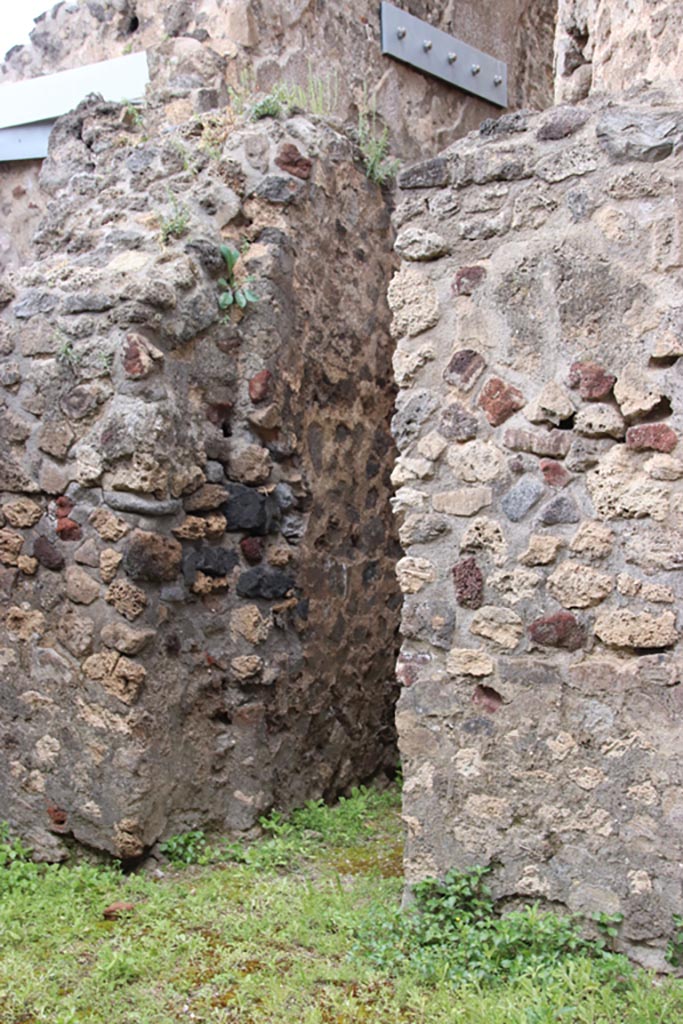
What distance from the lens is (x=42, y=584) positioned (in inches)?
155

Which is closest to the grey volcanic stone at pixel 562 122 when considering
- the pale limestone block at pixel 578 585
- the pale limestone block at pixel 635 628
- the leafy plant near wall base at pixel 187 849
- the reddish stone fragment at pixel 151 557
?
the pale limestone block at pixel 578 585

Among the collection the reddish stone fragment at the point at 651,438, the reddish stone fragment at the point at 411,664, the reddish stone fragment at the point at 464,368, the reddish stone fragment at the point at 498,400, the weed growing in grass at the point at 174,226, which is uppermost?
the weed growing in grass at the point at 174,226

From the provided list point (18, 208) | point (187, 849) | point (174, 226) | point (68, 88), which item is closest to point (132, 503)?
point (174, 226)

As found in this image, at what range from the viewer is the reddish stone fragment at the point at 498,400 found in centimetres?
308

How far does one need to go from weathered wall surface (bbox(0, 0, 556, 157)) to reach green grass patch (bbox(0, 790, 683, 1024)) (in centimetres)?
328

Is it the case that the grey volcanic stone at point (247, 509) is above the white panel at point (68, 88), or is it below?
below

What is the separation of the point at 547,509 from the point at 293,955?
1598 mm

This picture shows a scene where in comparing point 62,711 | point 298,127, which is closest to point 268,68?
point 298,127

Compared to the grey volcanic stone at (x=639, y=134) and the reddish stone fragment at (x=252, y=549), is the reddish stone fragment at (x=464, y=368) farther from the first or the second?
the reddish stone fragment at (x=252, y=549)

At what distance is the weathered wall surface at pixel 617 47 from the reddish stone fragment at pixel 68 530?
93.3 inches

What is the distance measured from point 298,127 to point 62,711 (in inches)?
103

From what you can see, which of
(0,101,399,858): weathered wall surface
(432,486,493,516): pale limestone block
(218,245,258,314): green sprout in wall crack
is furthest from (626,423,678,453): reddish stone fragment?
(218,245,258,314): green sprout in wall crack

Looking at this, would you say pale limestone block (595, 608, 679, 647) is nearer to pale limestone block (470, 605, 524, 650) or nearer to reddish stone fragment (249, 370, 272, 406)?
pale limestone block (470, 605, 524, 650)

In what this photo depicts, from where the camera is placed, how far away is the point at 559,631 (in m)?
2.99
